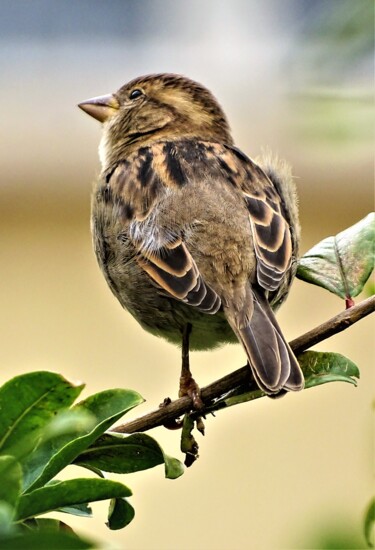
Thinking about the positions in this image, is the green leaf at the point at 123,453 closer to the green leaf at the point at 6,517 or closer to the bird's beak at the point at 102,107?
the green leaf at the point at 6,517

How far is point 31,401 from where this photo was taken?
48.2 inches

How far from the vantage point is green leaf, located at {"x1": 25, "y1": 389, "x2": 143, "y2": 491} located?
1.15 metres

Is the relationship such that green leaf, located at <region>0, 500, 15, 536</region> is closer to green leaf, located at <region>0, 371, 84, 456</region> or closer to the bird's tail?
green leaf, located at <region>0, 371, 84, 456</region>

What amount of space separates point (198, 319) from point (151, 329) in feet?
0.69

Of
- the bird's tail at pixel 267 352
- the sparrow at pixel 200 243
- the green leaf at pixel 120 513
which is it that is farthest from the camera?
the sparrow at pixel 200 243

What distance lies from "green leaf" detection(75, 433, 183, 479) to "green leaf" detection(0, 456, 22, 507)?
68 cm

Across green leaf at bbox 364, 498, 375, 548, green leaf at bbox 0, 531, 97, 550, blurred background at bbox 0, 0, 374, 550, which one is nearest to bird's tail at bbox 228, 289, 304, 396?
green leaf at bbox 364, 498, 375, 548

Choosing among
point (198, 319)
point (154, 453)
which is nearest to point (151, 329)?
point (198, 319)

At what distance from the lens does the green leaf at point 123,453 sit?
1494mm

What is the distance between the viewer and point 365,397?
23.1 feet

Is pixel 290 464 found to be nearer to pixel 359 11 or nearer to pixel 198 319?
pixel 198 319

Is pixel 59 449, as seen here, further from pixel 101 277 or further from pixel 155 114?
pixel 101 277

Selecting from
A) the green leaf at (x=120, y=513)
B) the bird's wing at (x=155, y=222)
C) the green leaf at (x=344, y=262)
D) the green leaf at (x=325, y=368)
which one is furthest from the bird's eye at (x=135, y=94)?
the green leaf at (x=120, y=513)

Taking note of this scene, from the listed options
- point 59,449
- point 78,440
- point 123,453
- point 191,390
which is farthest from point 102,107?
point 78,440
